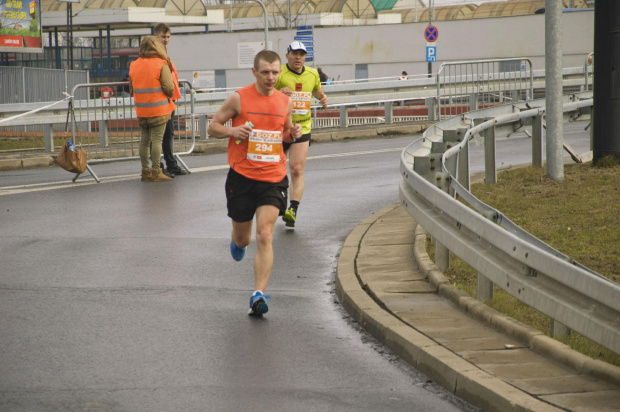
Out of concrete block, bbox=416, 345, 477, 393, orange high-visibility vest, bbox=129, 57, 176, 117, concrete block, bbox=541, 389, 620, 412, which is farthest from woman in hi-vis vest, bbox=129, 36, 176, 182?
concrete block, bbox=541, 389, 620, 412

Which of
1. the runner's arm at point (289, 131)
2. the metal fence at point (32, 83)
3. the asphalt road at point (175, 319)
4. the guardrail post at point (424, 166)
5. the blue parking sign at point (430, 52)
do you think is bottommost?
the asphalt road at point (175, 319)

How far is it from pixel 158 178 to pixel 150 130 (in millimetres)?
718

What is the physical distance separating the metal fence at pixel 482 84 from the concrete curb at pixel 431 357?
17.8 m

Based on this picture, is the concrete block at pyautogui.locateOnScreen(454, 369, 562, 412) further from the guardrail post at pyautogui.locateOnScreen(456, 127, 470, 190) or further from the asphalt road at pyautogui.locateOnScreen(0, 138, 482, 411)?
the guardrail post at pyautogui.locateOnScreen(456, 127, 470, 190)

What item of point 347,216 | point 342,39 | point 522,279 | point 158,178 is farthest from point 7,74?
point 342,39

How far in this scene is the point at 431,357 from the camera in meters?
5.40

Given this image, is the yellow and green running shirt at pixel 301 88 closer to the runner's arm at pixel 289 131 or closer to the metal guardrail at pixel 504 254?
the metal guardrail at pixel 504 254

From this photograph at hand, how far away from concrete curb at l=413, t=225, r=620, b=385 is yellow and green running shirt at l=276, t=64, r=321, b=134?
11.7 feet

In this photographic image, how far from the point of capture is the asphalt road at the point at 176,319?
510 cm

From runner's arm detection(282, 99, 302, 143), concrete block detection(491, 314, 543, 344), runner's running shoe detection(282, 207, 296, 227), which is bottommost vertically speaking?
concrete block detection(491, 314, 543, 344)

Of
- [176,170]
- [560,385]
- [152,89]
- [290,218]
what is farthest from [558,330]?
[176,170]

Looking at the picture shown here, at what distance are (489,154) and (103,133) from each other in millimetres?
8060

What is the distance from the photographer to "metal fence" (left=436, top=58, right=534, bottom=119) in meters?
24.8

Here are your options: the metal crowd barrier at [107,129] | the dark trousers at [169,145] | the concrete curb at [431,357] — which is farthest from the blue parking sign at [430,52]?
the concrete curb at [431,357]
